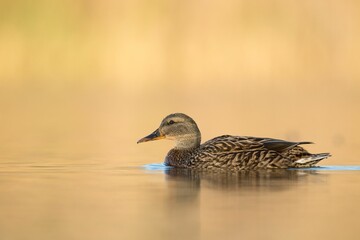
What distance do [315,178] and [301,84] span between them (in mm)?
23420

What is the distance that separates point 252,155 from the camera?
1384 cm

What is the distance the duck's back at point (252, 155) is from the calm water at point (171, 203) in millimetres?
288

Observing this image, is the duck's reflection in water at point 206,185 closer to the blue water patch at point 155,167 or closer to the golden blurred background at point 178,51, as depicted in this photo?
the blue water patch at point 155,167

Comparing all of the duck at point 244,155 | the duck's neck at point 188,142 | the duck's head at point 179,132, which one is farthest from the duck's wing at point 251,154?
the duck's head at point 179,132

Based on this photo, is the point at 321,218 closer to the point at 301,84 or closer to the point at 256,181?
the point at 256,181

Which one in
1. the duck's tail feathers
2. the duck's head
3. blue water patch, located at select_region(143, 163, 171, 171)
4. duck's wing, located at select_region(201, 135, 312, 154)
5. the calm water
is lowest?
the calm water

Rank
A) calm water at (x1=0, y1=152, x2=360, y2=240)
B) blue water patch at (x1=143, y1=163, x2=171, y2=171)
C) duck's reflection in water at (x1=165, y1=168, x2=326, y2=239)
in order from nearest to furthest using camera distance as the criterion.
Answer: calm water at (x1=0, y1=152, x2=360, y2=240) < duck's reflection in water at (x1=165, y1=168, x2=326, y2=239) < blue water patch at (x1=143, y1=163, x2=171, y2=171)

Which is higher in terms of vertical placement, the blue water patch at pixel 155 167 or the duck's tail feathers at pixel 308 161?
the duck's tail feathers at pixel 308 161

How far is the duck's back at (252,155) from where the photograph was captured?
13.8 metres

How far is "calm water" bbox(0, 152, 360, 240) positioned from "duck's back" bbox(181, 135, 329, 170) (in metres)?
0.29

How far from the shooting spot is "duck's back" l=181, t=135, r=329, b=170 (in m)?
13.8

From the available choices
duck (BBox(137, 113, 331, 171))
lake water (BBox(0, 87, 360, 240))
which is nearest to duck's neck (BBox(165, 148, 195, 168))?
duck (BBox(137, 113, 331, 171))

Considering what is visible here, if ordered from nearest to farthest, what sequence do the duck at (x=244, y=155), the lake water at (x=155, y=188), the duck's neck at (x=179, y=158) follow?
the lake water at (x=155, y=188) < the duck at (x=244, y=155) < the duck's neck at (x=179, y=158)

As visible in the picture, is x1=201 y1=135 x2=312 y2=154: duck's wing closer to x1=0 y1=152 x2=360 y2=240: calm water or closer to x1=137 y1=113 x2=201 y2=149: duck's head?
x1=0 y1=152 x2=360 y2=240: calm water
